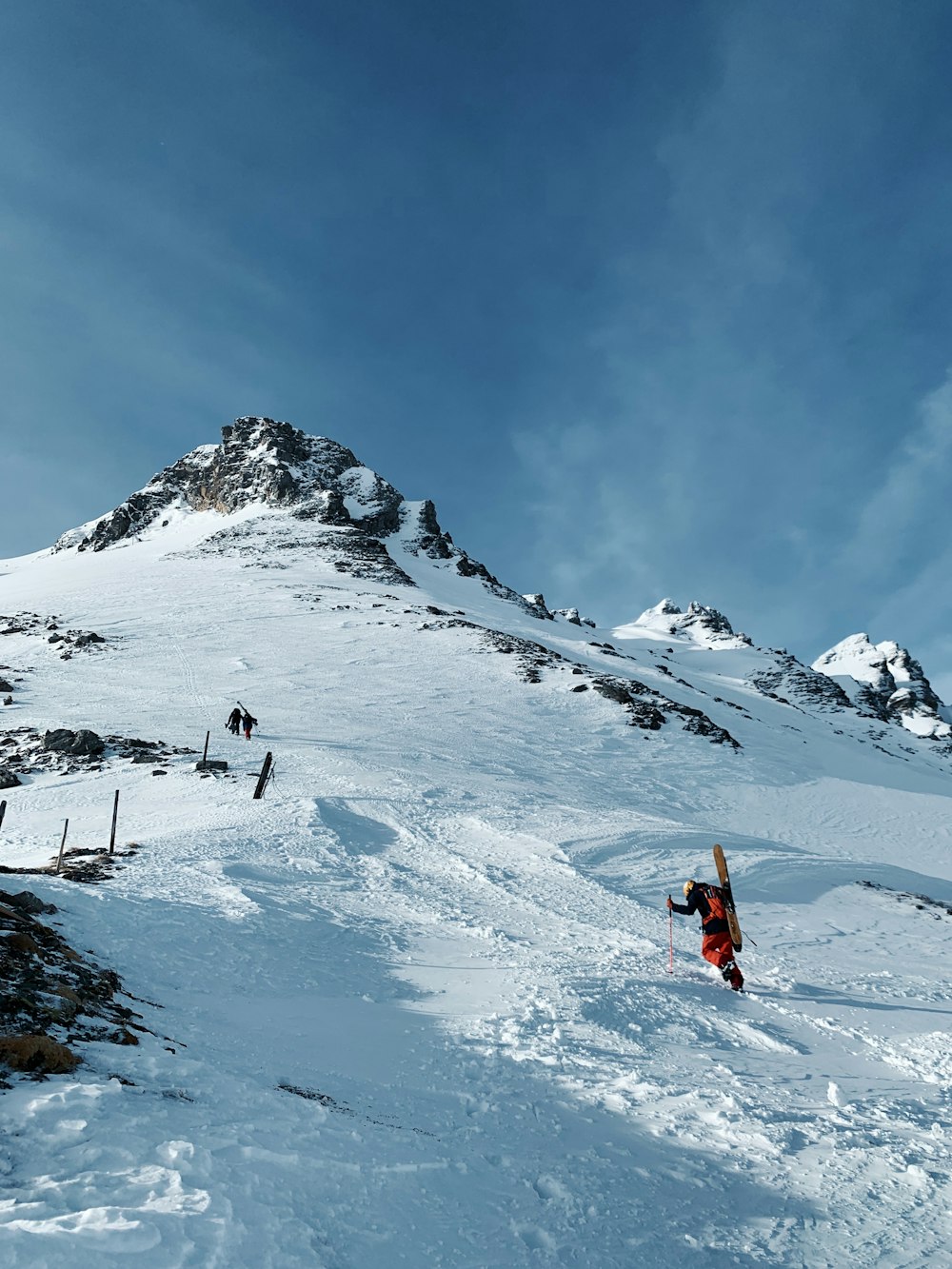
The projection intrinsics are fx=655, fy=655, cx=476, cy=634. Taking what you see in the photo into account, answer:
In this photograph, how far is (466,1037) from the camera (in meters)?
6.00

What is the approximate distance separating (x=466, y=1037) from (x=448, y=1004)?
3.05 feet

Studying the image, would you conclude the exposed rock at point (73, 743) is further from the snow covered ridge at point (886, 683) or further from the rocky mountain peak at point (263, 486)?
the snow covered ridge at point (886, 683)

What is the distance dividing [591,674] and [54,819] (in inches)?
1134

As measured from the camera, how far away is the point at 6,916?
6258mm

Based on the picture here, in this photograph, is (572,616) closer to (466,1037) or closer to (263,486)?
(263,486)

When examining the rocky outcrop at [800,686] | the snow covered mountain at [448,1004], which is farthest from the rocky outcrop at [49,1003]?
the rocky outcrop at [800,686]

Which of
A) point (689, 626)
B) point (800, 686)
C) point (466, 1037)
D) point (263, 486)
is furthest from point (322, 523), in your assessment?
point (689, 626)

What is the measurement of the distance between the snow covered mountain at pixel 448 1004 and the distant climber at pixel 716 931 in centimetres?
30

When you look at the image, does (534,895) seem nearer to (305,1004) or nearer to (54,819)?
(305,1004)

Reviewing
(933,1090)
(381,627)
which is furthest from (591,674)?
(933,1090)

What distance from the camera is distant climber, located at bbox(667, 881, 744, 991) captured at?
27.9ft

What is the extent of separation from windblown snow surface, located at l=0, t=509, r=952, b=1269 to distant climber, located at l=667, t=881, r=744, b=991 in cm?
37

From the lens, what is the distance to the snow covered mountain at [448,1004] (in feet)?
10.9

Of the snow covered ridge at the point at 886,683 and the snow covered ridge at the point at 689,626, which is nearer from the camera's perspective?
the snow covered ridge at the point at 886,683
